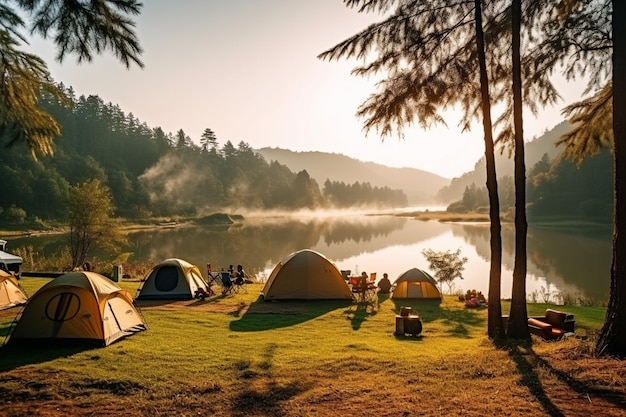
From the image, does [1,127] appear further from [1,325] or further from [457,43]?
[457,43]

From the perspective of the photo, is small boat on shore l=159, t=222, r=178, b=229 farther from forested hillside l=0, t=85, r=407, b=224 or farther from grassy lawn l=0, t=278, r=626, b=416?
grassy lawn l=0, t=278, r=626, b=416

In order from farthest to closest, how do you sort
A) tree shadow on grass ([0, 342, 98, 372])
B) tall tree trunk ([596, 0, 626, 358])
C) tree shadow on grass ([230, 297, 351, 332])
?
1. tree shadow on grass ([230, 297, 351, 332])
2. tree shadow on grass ([0, 342, 98, 372])
3. tall tree trunk ([596, 0, 626, 358])

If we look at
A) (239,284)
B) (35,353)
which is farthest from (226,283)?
(35,353)

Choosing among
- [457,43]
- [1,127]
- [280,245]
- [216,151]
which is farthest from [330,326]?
[216,151]

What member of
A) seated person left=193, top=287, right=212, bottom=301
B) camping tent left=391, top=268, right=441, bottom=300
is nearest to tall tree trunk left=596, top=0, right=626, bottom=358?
camping tent left=391, top=268, right=441, bottom=300

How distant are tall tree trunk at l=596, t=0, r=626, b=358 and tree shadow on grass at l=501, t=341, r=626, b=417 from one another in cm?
115

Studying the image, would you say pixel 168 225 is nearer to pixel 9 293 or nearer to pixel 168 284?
pixel 168 284

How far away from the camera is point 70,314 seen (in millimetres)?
10695

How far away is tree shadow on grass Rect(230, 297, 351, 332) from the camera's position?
13716 mm

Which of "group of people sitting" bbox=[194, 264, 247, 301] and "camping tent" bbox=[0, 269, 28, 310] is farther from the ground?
"camping tent" bbox=[0, 269, 28, 310]

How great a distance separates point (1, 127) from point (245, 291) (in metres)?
13.3

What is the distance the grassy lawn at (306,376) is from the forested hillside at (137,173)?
70668 mm

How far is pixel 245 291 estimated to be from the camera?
2073 centimetres

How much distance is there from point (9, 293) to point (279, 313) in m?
9.24
